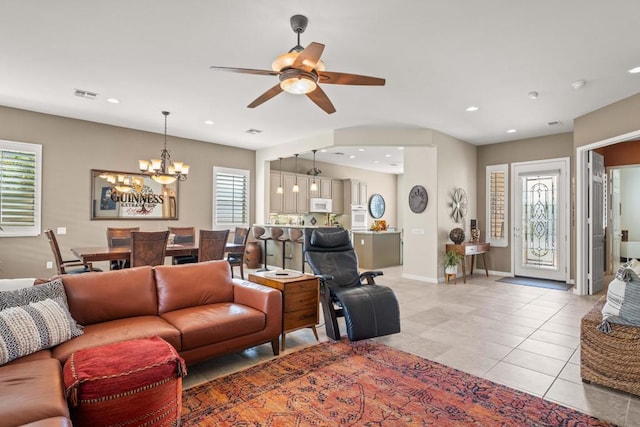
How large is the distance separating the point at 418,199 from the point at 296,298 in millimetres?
4219

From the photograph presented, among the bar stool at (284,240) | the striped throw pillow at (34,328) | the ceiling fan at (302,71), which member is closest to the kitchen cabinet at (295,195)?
the bar stool at (284,240)

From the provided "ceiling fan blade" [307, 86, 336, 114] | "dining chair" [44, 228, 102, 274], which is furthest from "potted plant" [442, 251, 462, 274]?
"dining chair" [44, 228, 102, 274]

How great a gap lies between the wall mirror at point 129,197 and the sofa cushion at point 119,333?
3944 millimetres

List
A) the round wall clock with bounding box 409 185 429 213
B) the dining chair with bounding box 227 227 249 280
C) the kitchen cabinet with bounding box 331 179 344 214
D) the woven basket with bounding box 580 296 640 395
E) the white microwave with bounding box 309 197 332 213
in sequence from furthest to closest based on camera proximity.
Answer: the kitchen cabinet with bounding box 331 179 344 214 → the white microwave with bounding box 309 197 332 213 → the round wall clock with bounding box 409 185 429 213 → the dining chair with bounding box 227 227 249 280 → the woven basket with bounding box 580 296 640 395

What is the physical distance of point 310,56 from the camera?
235 cm

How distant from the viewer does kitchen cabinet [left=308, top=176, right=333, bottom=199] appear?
31.8 feet

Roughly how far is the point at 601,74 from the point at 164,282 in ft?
16.8

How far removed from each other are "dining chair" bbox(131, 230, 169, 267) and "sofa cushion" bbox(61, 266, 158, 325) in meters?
Result: 1.31

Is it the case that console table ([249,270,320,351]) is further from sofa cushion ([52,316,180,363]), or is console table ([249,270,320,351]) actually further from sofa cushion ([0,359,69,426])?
sofa cushion ([0,359,69,426])

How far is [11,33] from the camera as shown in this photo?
313 cm

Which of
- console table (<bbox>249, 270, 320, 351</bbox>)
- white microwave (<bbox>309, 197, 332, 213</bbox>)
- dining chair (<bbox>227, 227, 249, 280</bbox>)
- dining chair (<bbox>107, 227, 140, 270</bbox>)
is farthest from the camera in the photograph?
white microwave (<bbox>309, 197, 332, 213</bbox>)

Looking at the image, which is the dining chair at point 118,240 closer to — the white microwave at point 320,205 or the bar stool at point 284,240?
the bar stool at point 284,240

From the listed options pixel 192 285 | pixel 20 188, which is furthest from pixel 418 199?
pixel 20 188

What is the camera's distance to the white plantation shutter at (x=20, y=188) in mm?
5234
